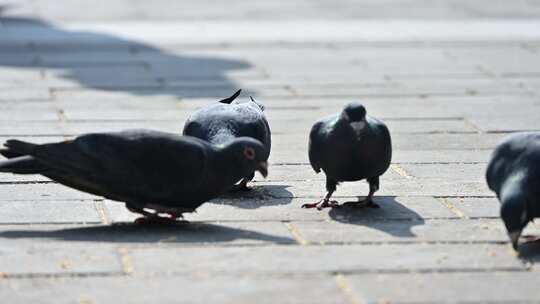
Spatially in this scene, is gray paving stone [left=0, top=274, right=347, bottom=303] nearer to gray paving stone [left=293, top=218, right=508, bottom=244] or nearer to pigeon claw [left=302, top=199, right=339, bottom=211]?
gray paving stone [left=293, top=218, right=508, bottom=244]

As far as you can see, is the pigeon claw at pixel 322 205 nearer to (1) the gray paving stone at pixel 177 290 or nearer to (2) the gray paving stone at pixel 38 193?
(2) the gray paving stone at pixel 38 193

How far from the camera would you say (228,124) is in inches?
276

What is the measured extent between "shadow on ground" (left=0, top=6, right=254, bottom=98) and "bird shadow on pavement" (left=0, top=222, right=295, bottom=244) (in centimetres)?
475

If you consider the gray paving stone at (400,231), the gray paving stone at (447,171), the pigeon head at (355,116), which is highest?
the pigeon head at (355,116)

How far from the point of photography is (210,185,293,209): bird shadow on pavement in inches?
277

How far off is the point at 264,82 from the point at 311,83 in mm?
439

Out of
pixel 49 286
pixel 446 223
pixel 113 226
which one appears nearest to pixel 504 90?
pixel 446 223

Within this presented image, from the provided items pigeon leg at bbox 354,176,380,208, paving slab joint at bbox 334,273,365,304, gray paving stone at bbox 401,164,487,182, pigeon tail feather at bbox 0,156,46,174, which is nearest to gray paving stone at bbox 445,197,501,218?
pigeon leg at bbox 354,176,380,208

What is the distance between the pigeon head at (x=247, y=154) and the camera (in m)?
6.32

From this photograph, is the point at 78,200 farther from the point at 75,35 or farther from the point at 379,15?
the point at 379,15

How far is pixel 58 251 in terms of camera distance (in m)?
5.93

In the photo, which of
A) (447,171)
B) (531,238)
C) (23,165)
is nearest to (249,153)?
(23,165)

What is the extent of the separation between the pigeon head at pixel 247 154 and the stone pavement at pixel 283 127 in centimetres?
33

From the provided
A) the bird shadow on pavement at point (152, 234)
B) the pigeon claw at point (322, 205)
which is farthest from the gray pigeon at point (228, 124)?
the bird shadow on pavement at point (152, 234)
